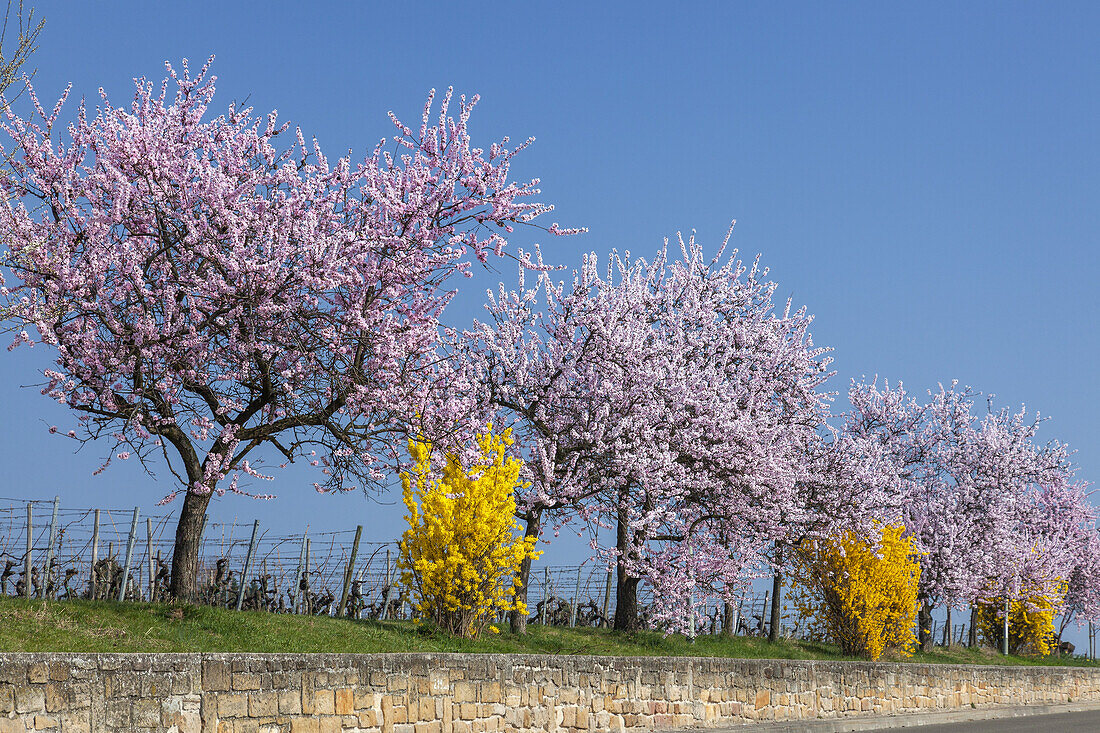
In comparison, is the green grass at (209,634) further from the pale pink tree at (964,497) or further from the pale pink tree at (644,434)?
the pale pink tree at (964,497)

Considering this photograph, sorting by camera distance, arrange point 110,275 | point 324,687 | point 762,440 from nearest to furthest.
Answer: point 324,687 < point 110,275 < point 762,440

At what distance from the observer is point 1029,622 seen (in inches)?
1414

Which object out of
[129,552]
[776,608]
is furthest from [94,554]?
[776,608]

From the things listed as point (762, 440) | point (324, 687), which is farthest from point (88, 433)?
point (762, 440)

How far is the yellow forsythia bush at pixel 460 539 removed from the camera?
Result: 1492 centimetres

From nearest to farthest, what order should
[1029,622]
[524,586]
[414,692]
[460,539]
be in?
[414,692] → [460,539] → [524,586] → [1029,622]

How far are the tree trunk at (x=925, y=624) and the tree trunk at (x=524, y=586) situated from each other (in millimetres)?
17474

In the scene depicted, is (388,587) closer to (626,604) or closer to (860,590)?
(626,604)

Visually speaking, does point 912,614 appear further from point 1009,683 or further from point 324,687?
point 324,687

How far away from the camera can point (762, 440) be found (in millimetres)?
21078

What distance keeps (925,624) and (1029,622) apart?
19.7ft

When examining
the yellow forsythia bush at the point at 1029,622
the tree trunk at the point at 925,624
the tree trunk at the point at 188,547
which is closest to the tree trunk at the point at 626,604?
the tree trunk at the point at 188,547

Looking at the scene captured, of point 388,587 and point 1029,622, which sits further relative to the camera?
point 1029,622

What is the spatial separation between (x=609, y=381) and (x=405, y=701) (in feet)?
30.8
